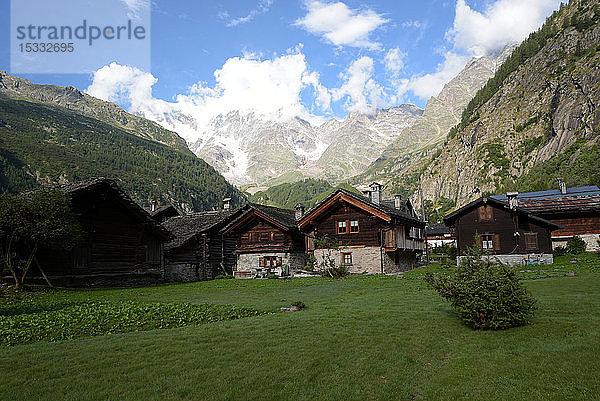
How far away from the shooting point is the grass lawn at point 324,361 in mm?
7652

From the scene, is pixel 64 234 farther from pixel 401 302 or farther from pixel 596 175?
pixel 596 175

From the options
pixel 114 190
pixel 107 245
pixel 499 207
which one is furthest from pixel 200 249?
pixel 499 207

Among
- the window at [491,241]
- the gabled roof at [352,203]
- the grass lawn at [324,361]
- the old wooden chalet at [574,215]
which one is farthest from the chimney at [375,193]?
the grass lawn at [324,361]

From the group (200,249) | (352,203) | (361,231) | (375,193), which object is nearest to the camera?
(361,231)

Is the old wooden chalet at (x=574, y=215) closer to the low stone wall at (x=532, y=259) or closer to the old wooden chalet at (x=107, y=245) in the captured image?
the low stone wall at (x=532, y=259)

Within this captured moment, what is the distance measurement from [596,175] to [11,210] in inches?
4080

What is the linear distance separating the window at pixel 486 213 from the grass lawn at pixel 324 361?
29.0 m

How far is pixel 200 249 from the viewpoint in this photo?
43.2m

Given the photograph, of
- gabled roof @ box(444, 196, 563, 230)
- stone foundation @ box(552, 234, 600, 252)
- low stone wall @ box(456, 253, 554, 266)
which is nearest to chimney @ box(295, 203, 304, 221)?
gabled roof @ box(444, 196, 563, 230)

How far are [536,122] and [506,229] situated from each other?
123770 mm

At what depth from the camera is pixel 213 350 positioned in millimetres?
10188

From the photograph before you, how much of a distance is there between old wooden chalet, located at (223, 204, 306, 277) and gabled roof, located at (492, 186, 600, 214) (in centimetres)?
2831

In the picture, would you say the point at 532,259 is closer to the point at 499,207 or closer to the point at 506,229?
the point at 506,229

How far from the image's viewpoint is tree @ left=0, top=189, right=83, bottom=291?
2350 centimetres
